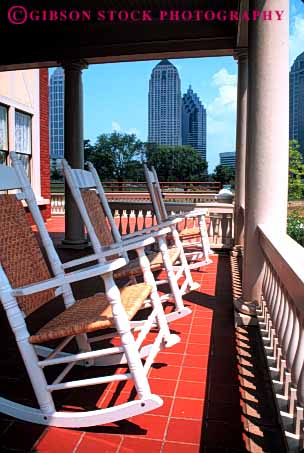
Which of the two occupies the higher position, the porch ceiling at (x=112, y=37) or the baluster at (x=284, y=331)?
the porch ceiling at (x=112, y=37)

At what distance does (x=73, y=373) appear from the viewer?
8.36 ft

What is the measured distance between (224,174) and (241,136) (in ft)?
44.5

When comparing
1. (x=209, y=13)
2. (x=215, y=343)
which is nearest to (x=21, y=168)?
(x=215, y=343)

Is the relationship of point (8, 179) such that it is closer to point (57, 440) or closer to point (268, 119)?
point (57, 440)

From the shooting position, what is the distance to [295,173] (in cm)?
1177

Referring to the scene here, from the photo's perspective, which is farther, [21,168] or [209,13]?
[209,13]

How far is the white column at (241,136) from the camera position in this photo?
613cm

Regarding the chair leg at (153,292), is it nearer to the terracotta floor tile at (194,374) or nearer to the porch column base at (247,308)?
the terracotta floor tile at (194,374)

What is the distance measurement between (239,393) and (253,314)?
1.06 m

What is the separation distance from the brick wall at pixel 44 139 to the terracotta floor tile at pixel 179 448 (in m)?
9.36

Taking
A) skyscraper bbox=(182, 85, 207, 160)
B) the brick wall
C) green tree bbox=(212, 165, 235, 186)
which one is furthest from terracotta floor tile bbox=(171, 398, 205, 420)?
skyscraper bbox=(182, 85, 207, 160)

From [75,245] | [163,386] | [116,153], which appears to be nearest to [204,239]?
[75,245]

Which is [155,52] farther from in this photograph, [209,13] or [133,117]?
[133,117]

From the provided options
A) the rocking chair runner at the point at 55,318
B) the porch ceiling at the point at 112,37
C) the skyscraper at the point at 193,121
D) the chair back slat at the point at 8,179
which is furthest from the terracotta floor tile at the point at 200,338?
the skyscraper at the point at 193,121
